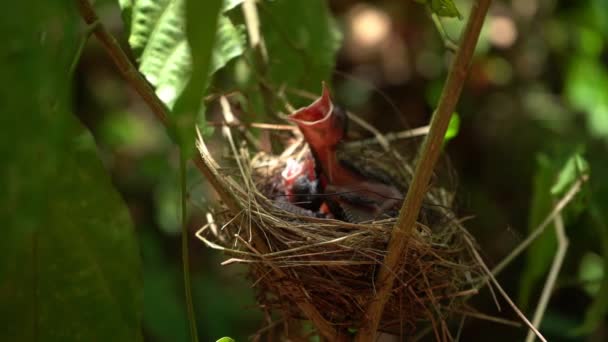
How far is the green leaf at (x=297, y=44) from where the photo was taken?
1562 mm

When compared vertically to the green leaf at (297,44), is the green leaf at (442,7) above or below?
above

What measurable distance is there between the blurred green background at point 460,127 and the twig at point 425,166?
890mm

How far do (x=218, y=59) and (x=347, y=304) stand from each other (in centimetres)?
38

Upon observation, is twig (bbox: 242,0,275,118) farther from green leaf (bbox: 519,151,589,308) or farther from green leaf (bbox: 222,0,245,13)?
green leaf (bbox: 519,151,589,308)

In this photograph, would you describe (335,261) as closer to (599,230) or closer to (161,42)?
(161,42)

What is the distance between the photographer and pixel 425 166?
2.92 feet

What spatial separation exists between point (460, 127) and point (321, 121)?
5.96ft

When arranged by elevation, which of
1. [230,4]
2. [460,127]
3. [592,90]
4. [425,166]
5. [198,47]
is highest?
[198,47]

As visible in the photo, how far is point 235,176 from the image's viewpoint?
4.47 feet

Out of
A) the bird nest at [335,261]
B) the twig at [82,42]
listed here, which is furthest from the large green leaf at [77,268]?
the bird nest at [335,261]

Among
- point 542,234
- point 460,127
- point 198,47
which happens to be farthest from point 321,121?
point 460,127

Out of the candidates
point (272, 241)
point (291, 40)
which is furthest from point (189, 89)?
point (291, 40)

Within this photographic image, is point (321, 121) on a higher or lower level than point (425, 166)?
lower

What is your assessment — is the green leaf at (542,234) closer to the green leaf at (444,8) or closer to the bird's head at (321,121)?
the bird's head at (321,121)
